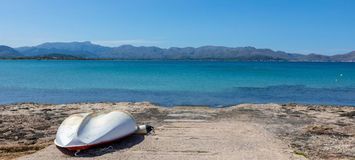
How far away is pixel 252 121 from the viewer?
22.4 m

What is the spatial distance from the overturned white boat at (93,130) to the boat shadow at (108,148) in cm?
15

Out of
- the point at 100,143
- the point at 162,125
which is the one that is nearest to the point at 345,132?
the point at 162,125

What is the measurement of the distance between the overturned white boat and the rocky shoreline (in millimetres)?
1405

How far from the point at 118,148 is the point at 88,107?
13.5 meters

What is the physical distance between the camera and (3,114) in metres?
24.2

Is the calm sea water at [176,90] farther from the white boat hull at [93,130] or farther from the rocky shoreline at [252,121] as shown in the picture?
the white boat hull at [93,130]

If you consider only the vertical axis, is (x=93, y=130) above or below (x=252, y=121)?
above

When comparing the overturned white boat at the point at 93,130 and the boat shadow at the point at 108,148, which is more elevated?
the overturned white boat at the point at 93,130

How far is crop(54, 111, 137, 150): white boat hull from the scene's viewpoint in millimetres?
14461

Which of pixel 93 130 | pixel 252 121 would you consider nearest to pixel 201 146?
pixel 93 130

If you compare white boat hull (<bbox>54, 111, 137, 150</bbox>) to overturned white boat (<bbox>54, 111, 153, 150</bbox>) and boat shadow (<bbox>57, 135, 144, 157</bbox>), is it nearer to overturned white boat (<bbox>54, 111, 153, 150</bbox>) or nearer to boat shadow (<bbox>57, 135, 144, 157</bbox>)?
overturned white boat (<bbox>54, 111, 153, 150</bbox>)

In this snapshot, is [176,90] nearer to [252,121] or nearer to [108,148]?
[252,121]

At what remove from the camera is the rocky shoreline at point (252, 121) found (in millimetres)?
15719

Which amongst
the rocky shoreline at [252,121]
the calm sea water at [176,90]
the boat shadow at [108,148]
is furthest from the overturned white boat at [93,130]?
the calm sea water at [176,90]
